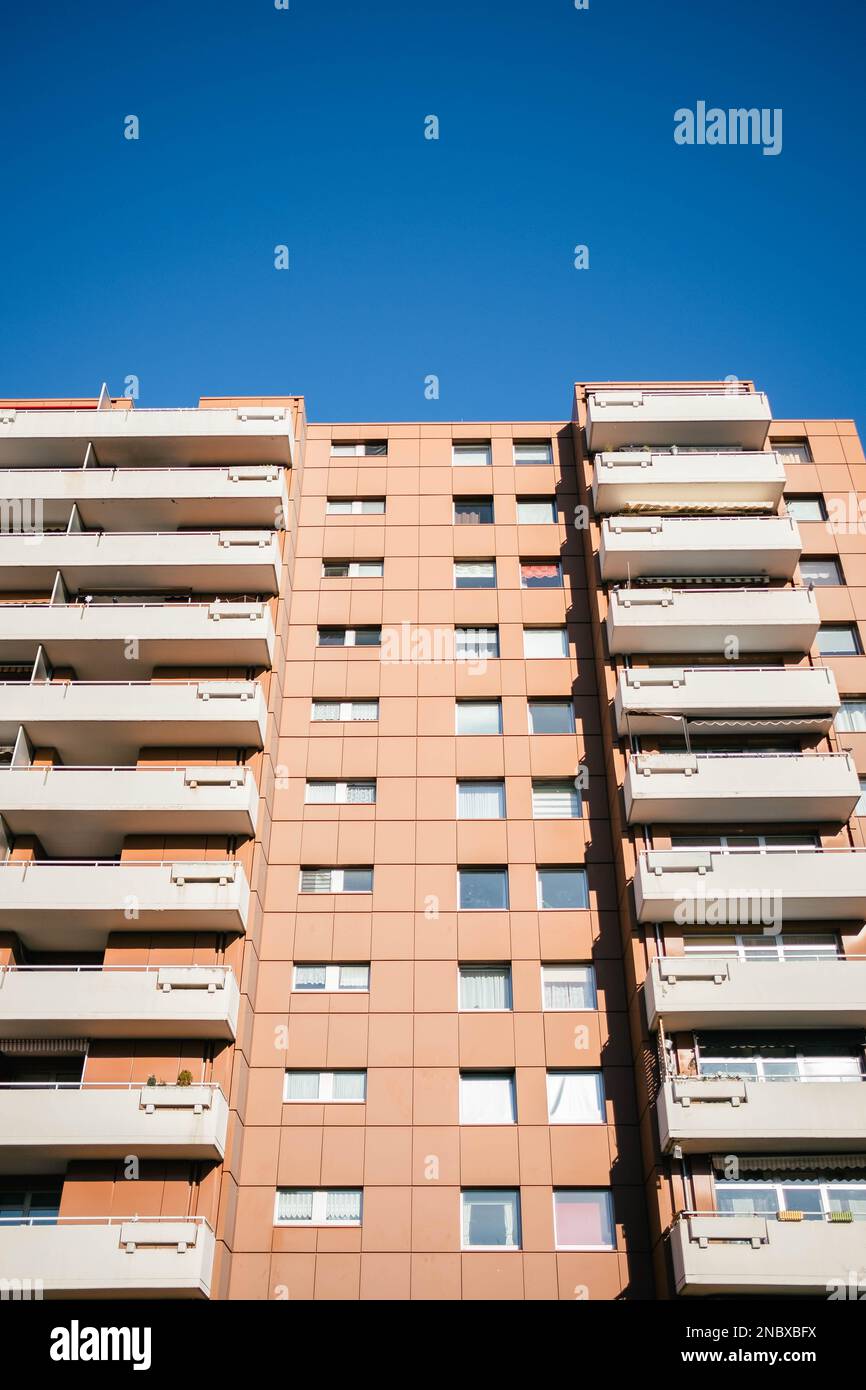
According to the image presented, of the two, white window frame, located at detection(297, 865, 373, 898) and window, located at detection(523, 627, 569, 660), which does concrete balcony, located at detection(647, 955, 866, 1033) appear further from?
window, located at detection(523, 627, 569, 660)

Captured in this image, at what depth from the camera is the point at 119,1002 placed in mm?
24078

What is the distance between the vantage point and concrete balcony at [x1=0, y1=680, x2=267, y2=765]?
92.4ft

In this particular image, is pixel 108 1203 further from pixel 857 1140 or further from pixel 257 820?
pixel 857 1140

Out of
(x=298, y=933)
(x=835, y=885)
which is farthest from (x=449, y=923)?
(x=835, y=885)

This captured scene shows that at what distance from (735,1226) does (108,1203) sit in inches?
468

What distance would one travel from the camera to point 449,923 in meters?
27.2

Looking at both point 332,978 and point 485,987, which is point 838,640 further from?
point 332,978

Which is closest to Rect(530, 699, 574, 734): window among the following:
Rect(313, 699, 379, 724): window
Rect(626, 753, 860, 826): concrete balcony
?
Rect(626, 753, 860, 826): concrete balcony

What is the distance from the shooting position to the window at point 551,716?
101 feet

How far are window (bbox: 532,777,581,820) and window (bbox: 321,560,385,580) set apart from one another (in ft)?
26.9

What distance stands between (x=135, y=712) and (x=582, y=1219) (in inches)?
587

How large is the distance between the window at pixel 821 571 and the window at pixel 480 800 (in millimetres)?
10702

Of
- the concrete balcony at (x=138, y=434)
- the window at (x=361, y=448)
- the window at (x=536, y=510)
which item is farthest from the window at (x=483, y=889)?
the window at (x=361, y=448)

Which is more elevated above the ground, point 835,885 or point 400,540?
point 400,540
